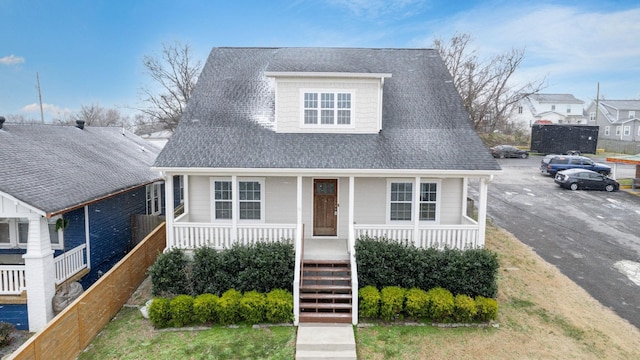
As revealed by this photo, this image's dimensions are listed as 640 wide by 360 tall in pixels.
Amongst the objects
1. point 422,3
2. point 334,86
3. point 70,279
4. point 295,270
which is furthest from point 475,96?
point 70,279

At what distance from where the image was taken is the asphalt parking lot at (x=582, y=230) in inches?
526

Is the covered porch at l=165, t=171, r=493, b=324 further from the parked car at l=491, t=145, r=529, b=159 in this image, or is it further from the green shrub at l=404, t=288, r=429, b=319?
the parked car at l=491, t=145, r=529, b=159

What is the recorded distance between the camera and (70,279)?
1117 cm

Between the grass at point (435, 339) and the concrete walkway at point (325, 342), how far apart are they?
20cm

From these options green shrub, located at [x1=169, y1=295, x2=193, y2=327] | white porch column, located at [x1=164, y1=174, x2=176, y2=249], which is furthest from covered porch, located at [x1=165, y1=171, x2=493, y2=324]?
green shrub, located at [x1=169, y1=295, x2=193, y2=327]

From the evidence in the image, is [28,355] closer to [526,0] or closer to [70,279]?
[70,279]

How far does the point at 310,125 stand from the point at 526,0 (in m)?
21.1

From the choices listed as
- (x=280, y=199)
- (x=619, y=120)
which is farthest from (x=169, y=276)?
(x=619, y=120)

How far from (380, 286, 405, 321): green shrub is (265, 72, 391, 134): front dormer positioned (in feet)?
18.2


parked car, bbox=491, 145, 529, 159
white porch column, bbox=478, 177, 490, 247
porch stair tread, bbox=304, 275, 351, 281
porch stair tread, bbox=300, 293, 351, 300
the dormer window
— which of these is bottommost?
porch stair tread, bbox=300, 293, 351, 300

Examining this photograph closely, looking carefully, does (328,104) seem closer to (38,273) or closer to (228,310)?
(228,310)

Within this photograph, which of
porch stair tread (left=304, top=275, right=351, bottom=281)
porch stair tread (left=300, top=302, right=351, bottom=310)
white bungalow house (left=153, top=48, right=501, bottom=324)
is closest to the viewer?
porch stair tread (left=300, top=302, right=351, bottom=310)

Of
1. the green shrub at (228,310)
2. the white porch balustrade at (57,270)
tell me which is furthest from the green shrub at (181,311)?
the white porch balustrade at (57,270)

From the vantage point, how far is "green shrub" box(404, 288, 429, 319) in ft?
33.2
